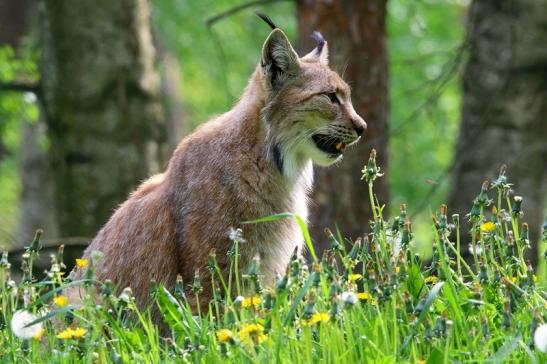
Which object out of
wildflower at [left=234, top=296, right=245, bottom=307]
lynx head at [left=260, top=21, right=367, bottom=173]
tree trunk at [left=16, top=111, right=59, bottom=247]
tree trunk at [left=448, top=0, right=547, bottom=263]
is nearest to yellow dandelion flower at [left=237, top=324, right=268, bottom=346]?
wildflower at [left=234, top=296, right=245, bottom=307]

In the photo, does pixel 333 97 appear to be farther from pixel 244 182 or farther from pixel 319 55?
pixel 244 182

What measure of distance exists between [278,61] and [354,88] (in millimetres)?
2951

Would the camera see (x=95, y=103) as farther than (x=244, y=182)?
Yes

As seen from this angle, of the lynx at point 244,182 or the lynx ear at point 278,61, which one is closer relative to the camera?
the lynx at point 244,182

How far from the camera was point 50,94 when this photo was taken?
33.5 feet

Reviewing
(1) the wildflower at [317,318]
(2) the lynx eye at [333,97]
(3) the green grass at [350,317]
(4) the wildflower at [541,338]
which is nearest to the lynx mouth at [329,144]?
(2) the lynx eye at [333,97]

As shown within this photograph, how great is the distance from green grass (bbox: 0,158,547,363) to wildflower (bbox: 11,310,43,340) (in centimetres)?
8

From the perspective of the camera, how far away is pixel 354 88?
31.4 feet

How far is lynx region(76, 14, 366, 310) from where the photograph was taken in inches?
247

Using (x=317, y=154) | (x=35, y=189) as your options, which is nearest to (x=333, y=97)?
(x=317, y=154)

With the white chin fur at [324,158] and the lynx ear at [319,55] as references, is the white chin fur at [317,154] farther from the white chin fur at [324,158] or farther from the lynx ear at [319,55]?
the lynx ear at [319,55]

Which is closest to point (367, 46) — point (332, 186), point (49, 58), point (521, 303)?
point (332, 186)

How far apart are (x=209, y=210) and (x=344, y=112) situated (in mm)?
1047

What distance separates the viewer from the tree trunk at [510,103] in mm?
10266
